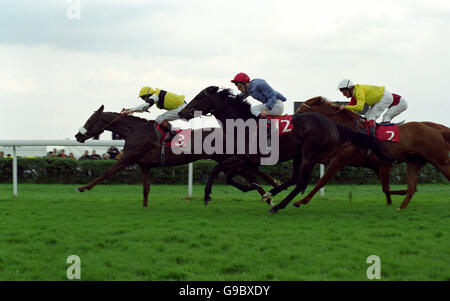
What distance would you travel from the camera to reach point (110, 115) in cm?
772

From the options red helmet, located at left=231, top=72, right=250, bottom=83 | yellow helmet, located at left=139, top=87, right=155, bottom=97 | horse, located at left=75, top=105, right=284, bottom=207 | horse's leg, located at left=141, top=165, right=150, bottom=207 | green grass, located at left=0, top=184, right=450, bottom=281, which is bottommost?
green grass, located at left=0, top=184, right=450, bottom=281

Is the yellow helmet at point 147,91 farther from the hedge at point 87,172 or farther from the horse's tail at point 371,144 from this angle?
the hedge at point 87,172

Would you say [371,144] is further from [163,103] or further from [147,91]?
[147,91]

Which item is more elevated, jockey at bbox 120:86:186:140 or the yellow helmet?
the yellow helmet

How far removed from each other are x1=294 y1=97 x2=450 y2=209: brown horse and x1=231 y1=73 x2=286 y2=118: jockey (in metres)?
0.87

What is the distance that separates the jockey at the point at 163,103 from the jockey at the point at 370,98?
217cm

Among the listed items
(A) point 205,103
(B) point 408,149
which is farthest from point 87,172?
(B) point 408,149

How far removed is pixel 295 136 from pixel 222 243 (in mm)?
2370

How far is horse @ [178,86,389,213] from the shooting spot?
20.9 ft

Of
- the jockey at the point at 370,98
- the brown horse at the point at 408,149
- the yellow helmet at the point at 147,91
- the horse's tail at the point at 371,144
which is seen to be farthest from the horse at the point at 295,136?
the yellow helmet at the point at 147,91

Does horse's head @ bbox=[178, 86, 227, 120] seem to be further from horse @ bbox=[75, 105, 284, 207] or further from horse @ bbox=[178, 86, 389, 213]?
horse @ bbox=[75, 105, 284, 207]

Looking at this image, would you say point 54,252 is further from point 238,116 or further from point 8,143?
point 8,143

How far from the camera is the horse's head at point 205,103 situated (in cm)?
673

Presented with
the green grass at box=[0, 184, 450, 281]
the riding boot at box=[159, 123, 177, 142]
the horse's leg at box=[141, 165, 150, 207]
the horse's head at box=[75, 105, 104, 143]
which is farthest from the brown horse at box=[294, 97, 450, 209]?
the horse's head at box=[75, 105, 104, 143]
